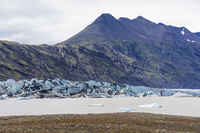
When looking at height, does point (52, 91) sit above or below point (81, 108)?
above

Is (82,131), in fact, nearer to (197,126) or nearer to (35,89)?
(197,126)

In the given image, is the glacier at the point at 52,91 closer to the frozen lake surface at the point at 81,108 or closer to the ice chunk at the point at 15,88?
the ice chunk at the point at 15,88

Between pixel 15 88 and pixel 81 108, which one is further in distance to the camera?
pixel 15 88

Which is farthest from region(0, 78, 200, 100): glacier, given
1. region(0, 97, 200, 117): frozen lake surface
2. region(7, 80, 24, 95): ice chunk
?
region(0, 97, 200, 117): frozen lake surface

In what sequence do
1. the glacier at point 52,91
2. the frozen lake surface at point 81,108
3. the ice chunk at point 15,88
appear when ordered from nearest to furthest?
the frozen lake surface at point 81,108 → the glacier at point 52,91 → the ice chunk at point 15,88

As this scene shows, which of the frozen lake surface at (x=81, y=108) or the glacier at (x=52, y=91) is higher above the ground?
the glacier at (x=52, y=91)

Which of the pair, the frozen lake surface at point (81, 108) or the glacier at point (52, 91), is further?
the glacier at point (52, 91)

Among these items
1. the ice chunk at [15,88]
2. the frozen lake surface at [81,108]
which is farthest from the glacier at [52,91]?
the frozen lake surface at [81,108]

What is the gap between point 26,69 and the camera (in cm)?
18675

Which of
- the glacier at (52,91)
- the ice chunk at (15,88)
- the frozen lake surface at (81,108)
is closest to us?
the frozen lake surface at (81,108)

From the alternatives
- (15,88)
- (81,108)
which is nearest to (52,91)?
(15,88)

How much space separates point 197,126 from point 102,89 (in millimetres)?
68330

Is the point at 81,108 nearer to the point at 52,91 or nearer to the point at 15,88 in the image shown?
the point at 52,91

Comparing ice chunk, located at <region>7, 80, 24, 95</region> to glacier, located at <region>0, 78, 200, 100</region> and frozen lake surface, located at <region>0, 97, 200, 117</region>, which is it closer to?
glacier, located at <region>0, 78, 200, 100</region>
